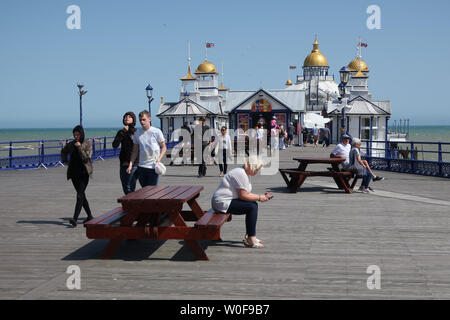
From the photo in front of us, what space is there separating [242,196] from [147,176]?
6.74ft

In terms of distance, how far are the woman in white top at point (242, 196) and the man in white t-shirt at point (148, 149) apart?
1616 millimetres

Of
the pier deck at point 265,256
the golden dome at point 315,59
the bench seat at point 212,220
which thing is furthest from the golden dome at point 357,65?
the bench seat at point 212,220

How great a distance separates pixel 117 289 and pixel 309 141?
44202 millimetres

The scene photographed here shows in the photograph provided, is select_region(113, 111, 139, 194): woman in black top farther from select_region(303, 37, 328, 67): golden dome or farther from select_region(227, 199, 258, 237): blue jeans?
select_region(303, 37, 328, 67): golden dome

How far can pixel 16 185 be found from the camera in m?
14.8

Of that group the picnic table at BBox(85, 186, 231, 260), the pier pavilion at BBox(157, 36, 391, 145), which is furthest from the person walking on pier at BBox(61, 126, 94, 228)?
the pier pavilion at BBox(157, 36, 391, 145)

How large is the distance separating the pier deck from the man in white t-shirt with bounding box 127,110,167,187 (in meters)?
1.24

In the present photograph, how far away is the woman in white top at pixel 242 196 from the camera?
678 centimetres

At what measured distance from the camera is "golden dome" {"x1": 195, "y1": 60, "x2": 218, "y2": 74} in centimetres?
7485

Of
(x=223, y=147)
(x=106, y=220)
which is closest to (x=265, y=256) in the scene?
(x=106, y=220)

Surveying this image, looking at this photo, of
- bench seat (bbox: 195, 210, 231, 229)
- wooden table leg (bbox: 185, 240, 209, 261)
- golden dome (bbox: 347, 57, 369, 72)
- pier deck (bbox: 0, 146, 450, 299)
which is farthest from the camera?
golden dome (bbox: 347, 57, 369, 72)

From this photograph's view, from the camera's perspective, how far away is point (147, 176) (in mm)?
8180

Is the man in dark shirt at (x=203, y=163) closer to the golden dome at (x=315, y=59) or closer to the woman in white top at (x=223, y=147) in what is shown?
the woman in white top at (x=223, y=147)

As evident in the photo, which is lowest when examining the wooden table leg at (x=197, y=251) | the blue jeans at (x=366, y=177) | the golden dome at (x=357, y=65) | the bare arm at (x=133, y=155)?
the wooden table leg at (x=197, y=251)
